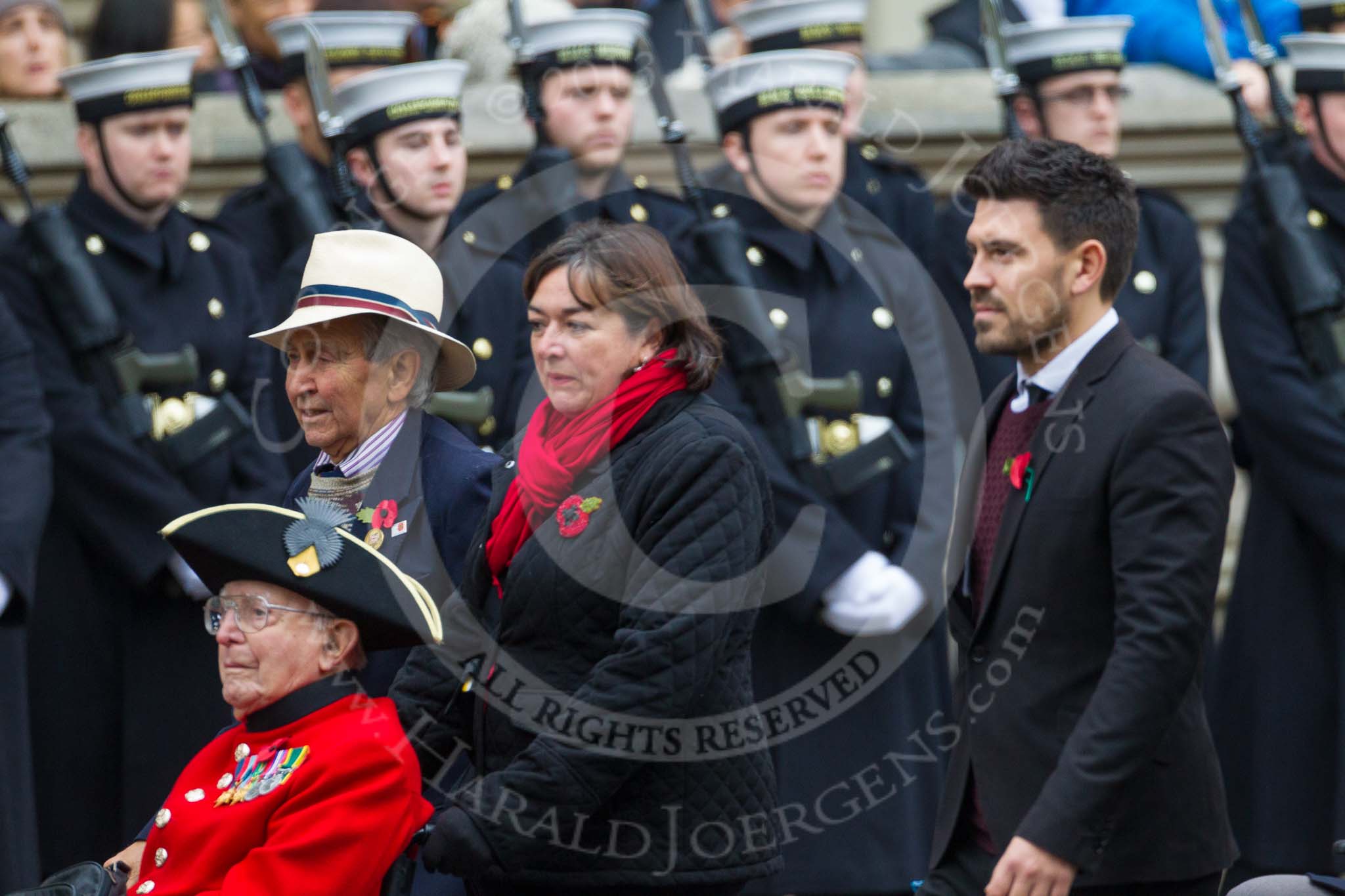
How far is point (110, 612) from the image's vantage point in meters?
5.71

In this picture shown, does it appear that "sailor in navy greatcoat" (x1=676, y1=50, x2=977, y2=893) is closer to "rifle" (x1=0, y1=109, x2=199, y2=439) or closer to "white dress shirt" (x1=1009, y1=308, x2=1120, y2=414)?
"rifle" (x1=0, y1=109, x2=199, y2=439)

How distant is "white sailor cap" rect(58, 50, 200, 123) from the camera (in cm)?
582

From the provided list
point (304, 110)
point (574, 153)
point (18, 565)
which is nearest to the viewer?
point (18, 565)

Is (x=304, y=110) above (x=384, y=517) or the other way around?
above

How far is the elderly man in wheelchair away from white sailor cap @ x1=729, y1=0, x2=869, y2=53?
3.24m

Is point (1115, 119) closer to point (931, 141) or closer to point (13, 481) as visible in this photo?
point (931, 141)

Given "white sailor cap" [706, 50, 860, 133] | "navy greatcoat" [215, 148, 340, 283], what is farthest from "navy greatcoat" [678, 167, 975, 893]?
"navy greatcoat" [215, 148, 340, 283]

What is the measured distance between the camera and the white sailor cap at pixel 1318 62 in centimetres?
597

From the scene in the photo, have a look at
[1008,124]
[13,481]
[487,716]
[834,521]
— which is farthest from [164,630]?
[1008,124]

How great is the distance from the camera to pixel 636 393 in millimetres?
3654

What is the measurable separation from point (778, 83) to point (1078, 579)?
258 cm

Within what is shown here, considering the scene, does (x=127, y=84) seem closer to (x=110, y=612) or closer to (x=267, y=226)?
(x=267, y=226)

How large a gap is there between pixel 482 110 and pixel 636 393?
318cm

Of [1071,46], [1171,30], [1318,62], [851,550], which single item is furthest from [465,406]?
[1171,30]
